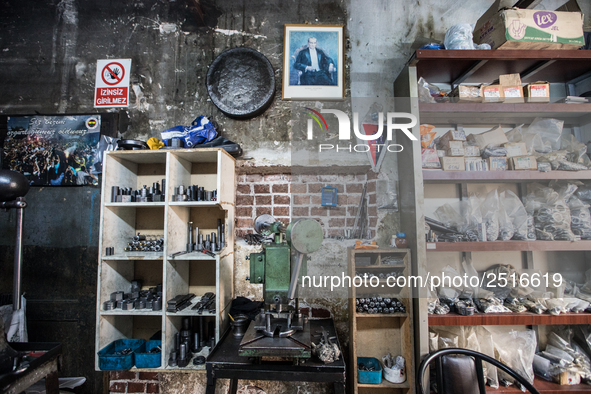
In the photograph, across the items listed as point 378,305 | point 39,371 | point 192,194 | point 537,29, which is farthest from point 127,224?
point 537,29

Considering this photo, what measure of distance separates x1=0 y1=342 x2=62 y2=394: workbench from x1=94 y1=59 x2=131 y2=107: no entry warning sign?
1755 mm

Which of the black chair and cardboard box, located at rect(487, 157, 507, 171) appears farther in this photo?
cardboard box, located at rect(487, 157, 507, 171)

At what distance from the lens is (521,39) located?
5.64 feet

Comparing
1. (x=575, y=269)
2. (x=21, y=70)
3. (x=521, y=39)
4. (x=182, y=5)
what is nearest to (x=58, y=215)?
(x=21, y=70)

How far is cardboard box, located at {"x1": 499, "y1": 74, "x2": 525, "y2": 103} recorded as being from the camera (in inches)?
71.5

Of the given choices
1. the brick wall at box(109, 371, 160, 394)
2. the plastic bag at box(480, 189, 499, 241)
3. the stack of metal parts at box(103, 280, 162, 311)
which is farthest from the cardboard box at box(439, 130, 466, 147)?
the brick wall at box(109, 371, 160, 394)

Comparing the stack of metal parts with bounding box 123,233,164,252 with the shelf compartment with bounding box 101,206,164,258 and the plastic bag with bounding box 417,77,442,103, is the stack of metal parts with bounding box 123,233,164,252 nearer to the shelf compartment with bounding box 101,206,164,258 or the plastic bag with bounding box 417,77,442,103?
the shelf compartment with bounding box 101,206,164,258

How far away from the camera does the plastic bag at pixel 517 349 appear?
5.81ft

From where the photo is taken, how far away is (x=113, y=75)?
2260 millimetres

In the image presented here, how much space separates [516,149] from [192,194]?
7.29ft

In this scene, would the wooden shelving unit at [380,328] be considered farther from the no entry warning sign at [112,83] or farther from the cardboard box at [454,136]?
the no entry warning sign at [112,83]

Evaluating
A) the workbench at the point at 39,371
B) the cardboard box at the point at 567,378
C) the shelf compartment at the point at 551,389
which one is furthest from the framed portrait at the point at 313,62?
the cardboard box at the point at 567,378

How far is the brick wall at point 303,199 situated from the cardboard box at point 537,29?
47.5 inches

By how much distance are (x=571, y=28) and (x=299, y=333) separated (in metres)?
2.56
